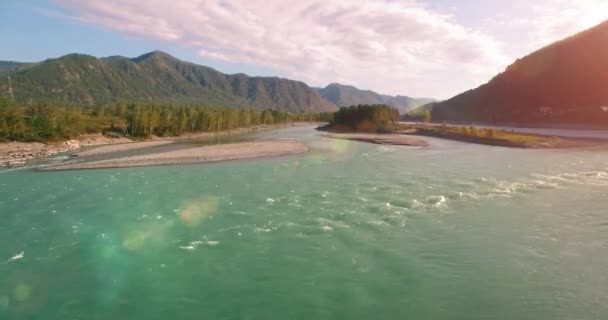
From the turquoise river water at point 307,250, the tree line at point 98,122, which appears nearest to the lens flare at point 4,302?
the turquoise river water at point 307,250

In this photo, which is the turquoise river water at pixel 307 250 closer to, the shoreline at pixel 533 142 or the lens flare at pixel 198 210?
the lens flare at pixel 198 210

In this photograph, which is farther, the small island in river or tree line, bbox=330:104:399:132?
tree line, bbox=330:104:399:132

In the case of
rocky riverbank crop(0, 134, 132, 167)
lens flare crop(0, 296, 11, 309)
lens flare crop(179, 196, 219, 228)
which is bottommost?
rocky riverbank crop(0, 134, 132, 167)

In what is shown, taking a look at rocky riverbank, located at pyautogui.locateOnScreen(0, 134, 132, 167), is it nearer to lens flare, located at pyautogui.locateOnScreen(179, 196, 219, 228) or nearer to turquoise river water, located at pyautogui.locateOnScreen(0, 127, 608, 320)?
turquoise river water, located at pyautogui.locateOnScreen(0, 127, 608, 320)

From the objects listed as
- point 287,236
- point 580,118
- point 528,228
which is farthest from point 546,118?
point 287,236

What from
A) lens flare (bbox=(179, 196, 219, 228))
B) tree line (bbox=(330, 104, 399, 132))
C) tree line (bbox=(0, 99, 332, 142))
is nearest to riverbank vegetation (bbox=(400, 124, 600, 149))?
tree line (bbox=(330, 104, 399, 132))

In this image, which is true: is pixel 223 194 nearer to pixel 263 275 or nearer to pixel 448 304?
pixel 263 275

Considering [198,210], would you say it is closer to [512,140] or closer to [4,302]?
[4,302]
